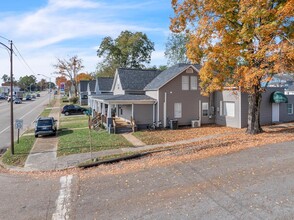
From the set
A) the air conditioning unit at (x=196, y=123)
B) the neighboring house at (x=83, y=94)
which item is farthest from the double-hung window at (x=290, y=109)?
the neighboring house at (x=83, y=94)

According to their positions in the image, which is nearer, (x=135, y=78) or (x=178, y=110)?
(x=178, y=110)

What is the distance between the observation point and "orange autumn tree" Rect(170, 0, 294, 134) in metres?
14.3

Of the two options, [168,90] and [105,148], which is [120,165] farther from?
[168,90]

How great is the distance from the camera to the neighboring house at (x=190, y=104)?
2254cm

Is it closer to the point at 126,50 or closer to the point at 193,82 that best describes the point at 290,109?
the point at 193,82

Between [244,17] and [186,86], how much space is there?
34.4 feet

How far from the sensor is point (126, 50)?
67.1m

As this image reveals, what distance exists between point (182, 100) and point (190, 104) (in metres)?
0.97

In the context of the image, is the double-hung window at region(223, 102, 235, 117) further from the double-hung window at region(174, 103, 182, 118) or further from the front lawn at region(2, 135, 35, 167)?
the front lawn at region(2, 135, 35, 167)

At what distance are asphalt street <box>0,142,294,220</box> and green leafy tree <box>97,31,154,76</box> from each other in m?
58.6

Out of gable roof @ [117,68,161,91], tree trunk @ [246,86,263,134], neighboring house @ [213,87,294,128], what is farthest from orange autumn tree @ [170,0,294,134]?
gable roof @ [117,68,161,91]

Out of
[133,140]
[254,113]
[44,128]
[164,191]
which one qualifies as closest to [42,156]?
[133,140]

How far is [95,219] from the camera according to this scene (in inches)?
257

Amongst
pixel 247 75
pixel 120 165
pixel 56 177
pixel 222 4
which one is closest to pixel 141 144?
pixel 120 165
